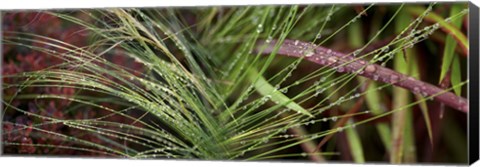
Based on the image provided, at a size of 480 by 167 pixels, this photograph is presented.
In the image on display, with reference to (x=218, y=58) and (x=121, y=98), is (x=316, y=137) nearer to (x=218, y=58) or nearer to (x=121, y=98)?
(x=218, y=58)

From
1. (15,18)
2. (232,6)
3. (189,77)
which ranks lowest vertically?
(189,77)

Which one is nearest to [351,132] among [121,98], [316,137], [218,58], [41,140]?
[316,137]

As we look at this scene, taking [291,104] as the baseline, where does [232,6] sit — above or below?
above

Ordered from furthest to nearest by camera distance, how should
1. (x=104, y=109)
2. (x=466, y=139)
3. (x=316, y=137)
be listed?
(x=104, y=109)
(x=316, y=137)
(x=466, y=139)

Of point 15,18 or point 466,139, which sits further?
point 15,18

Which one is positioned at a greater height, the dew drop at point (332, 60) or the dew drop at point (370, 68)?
the dew drop at point (332, 60)

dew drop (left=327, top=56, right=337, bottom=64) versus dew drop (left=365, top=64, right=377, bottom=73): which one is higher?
dew drop (left=327, top=56, right=337, bottom=64)

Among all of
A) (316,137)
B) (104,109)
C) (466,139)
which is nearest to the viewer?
(466,139)
